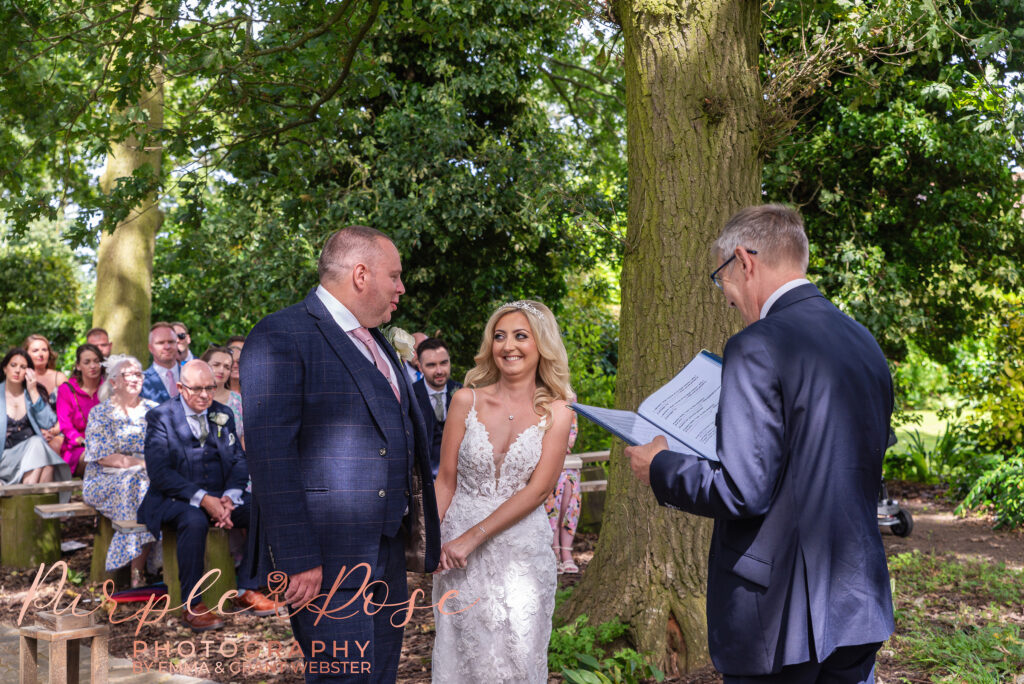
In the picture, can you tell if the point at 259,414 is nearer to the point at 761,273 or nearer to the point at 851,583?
the point at 761,273

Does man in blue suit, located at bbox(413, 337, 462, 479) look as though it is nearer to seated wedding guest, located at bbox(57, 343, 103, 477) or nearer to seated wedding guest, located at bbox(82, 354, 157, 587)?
seated wedding guest, located at bbox(82, 354, 157, 587)

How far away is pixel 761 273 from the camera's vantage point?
2721 mm

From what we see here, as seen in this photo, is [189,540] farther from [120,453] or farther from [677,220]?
[677,220]

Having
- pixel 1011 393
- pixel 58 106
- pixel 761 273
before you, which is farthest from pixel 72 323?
pixel 761 273

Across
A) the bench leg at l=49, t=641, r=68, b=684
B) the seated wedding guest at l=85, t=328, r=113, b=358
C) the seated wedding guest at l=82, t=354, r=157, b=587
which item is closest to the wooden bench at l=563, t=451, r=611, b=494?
the seated wedding guest at l=82, t=354, r=157, b=587

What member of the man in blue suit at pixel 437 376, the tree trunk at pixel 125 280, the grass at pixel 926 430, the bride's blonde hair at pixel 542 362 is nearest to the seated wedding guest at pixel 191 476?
the man in blue suit at pixel 437 376

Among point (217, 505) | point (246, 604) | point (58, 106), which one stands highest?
point (58, 106)

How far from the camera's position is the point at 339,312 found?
3500 millimetres

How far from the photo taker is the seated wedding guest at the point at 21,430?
9297mm

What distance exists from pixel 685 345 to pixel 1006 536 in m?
6.58

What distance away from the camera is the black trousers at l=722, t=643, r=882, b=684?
8.23 feet

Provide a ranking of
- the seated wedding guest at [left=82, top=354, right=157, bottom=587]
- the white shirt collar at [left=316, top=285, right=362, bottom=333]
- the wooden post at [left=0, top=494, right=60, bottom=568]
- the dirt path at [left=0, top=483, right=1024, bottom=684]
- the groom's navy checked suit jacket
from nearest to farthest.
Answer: the groom's navy checked suit jacket, the white shirt collar at [left=316, top=285, right=362, bottom=333], the dirt path at [left=0, top=483, right=1024, bottom=684], the seated wedding guest at [left=82, top=354, right=157, bottom=587], the wooden post at [left=0, top=494, right=60, bottom=568]

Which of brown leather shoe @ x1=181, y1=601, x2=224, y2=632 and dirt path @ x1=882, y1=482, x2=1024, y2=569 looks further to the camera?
dirt path @ x1=882, y1=482, x2=1024, y2=569

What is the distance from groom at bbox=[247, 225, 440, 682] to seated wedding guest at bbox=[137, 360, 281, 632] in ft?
12.1
